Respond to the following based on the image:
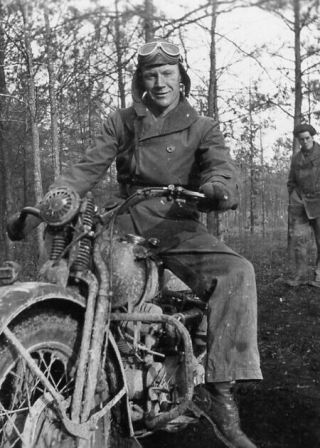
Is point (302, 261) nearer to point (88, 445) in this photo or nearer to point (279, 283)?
point (279, 283)

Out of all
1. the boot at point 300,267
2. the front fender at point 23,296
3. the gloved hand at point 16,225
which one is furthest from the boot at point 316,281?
the front fender at point 23,296

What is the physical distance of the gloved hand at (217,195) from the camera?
2.98m

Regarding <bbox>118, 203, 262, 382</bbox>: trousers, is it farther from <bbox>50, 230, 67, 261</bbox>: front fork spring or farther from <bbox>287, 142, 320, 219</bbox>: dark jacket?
<bbox>287, 142, 320, 219</bbox>: dark jacket

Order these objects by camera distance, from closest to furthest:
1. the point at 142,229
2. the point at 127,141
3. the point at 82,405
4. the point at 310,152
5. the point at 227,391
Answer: the point at 82,405, the point at 227,391, the point at 142,229, the point at 127,141, the point at 310,152

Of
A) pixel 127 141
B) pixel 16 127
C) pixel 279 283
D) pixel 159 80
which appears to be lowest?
pixel 279 283

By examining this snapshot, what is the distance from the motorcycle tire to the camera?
2.50 meters

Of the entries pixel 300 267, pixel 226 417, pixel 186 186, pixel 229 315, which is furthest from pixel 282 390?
pixel 300 267

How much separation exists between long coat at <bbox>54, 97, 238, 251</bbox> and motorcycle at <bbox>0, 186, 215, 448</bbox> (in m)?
0.22

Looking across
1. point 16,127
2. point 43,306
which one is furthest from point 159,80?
point 16,127

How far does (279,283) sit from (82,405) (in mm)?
7637

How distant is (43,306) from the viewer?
2729 millimetres

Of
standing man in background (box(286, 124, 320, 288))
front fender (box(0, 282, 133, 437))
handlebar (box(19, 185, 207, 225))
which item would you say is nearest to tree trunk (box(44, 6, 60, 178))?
standing man in background (box(286, 124, 320, 288))

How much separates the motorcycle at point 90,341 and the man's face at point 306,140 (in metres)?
6.43

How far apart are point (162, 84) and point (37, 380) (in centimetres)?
215
